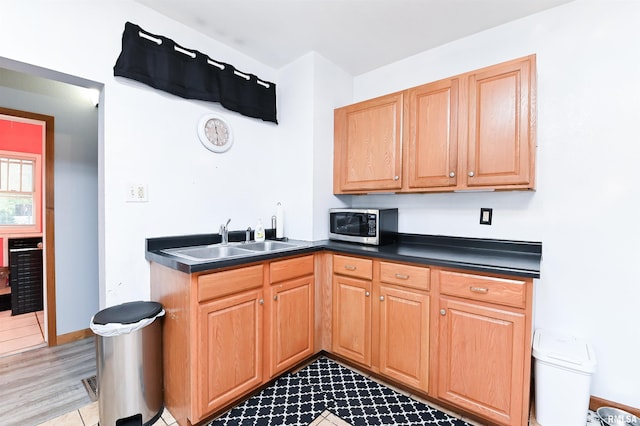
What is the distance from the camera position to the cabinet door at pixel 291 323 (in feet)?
5.91

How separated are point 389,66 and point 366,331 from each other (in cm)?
224

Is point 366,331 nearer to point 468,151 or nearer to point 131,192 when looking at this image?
point 468,151

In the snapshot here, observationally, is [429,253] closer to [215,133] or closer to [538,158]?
[538,158]

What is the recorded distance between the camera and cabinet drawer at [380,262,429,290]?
1.65 m

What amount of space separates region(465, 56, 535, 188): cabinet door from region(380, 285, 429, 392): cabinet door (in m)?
0.85

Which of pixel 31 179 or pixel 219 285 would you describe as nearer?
pixel 219 285

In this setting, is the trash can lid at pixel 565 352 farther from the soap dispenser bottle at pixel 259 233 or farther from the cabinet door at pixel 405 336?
the soap dispenser bottle at pixel 259 233

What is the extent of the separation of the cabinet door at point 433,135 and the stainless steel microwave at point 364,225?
1.11ft

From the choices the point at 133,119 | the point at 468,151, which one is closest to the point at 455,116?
the point at 468,151

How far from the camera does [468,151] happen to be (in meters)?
1.77

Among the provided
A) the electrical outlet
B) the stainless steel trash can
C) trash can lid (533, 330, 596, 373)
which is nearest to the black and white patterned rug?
the stainless steel trash can

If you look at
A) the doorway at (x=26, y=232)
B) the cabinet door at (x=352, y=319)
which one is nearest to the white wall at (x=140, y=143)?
the cabinet door at (x=352, y=319)

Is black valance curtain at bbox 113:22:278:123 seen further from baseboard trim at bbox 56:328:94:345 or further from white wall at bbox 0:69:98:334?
baseboard trim at bbox 56:328:94:345

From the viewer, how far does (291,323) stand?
1.91 metres
